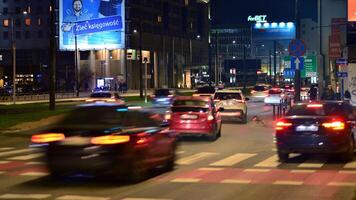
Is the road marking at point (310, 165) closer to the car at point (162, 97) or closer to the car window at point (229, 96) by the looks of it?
the car window at point (229, 96)

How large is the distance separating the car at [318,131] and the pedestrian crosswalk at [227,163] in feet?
1.30

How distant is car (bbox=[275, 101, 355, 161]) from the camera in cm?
1628

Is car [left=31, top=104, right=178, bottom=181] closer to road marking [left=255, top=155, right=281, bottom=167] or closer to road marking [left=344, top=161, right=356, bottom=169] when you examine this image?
road marking [left=255, top=155, right=281, bottom=167]

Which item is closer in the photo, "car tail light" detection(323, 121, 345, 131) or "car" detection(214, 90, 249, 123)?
"car tail light" detection(323, 121, 345, 131)

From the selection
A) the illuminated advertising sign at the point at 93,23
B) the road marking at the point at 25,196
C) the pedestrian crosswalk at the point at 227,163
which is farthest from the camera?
the illuminated advertising sign at the point at 93,23

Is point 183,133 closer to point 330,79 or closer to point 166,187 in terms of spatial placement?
point 166,187

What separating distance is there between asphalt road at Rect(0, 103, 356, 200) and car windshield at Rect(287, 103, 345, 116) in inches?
50.3

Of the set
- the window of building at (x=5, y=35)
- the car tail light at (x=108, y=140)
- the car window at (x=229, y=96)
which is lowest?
the car tail light at (x=108, y=140)

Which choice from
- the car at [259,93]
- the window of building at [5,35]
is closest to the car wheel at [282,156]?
the car at [259,93]

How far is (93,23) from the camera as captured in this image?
98125 millimetres

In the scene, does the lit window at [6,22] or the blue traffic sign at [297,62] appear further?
the lit window at [6,22]

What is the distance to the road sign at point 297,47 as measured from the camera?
27270 millimetres

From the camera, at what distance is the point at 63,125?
12.9 m

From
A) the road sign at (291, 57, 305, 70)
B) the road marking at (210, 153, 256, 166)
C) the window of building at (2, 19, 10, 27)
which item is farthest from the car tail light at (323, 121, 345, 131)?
the window of building at (2, 19, 10, 27)
